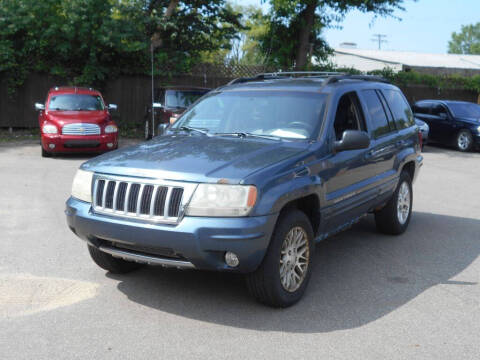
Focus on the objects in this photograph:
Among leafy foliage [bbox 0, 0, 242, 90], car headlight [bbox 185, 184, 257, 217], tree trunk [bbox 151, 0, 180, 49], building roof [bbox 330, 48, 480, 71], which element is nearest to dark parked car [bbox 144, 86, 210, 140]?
leafy foliage [bbox 0, 0, 242, 90]

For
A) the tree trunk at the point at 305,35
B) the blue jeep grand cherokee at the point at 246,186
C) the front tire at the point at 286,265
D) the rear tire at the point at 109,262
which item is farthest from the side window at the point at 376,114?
the tree trunk at the point at 305,35

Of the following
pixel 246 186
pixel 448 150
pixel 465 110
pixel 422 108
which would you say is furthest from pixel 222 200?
pixel 422 108

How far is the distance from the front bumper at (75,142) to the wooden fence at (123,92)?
6.43 meters

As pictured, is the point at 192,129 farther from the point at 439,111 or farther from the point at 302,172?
the point at 439,111

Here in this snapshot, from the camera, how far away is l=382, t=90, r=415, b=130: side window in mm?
6879

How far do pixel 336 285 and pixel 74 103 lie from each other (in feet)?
35.2

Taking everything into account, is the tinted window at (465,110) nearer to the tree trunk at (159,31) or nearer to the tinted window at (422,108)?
the tinted window at (422,108)

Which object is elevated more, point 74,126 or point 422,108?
point 422,108

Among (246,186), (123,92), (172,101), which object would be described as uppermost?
(123,92)

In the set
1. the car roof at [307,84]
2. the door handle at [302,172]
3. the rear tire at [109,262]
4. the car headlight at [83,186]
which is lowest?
the rear tire at [109,262]

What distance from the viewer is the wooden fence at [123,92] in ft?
61.7

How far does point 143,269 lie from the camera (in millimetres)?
5387

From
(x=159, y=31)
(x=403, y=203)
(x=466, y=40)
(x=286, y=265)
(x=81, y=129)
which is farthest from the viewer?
(x=466, y=40)

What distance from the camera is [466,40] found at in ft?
377
